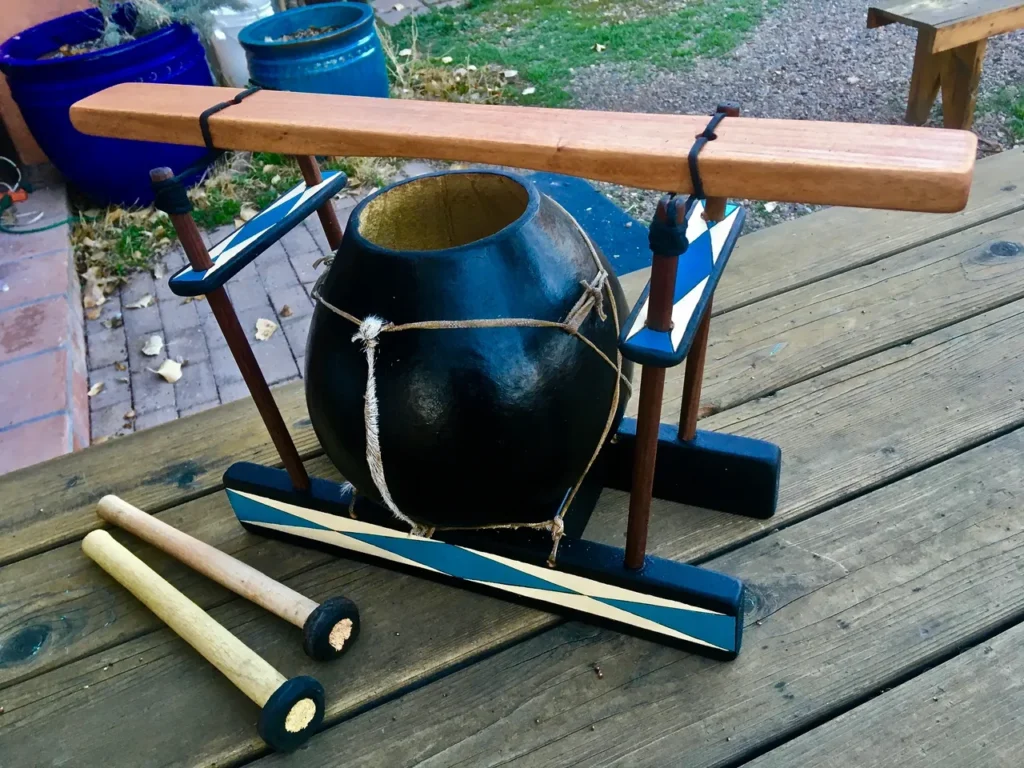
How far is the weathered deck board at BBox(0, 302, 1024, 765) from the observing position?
102 cm

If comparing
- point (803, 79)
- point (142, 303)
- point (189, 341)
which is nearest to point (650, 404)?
point (189, 341)

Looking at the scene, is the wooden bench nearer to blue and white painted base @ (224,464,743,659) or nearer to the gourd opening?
the gourd opening

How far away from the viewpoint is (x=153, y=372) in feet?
8.27

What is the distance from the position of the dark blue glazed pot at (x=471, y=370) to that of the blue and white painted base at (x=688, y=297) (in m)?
0.13

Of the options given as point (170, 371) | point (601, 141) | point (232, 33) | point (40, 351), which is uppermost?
point (601, 141)

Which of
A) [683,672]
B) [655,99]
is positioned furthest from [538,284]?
[655,99]

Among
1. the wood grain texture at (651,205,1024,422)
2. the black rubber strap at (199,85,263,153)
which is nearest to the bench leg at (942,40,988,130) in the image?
the wood grain texture at (651,205,1024,422)

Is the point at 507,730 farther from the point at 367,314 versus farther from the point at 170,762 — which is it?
the point at 367,314

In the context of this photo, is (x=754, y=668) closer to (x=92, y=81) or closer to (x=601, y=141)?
(x=601, y=141)

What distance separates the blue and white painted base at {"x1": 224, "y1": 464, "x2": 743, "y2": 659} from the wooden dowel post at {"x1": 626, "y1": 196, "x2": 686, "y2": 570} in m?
0.04

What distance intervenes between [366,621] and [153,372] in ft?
5.63

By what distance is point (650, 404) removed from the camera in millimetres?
837

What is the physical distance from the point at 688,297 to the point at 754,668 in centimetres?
47

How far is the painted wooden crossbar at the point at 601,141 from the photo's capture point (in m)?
0.65
